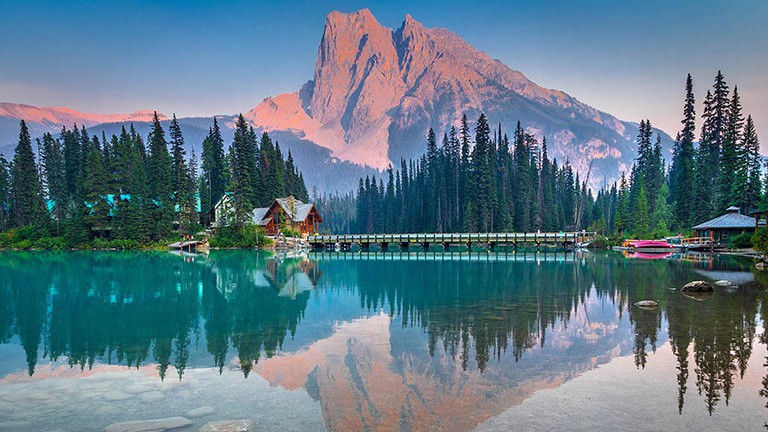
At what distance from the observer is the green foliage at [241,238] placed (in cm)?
6594

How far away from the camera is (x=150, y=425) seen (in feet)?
24.3

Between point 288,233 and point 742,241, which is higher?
point 288,233

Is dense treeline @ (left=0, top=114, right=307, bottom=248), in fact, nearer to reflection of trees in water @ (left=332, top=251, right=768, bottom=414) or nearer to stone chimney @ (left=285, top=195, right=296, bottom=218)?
stone chimney @ (left=285, top=195, right=296, bottom=218)

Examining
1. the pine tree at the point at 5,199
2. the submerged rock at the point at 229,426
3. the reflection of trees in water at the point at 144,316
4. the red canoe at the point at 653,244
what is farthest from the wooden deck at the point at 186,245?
the red canoe at the point at 653,244

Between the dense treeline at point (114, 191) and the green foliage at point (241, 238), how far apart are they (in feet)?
6.45

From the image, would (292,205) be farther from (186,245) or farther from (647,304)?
(647,304)

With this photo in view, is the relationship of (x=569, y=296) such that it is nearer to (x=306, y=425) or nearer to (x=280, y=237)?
(x=306, y=425)

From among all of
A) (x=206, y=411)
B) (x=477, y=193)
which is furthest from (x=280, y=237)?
(x=206, y=411)

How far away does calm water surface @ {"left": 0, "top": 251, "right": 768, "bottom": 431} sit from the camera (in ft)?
25.6

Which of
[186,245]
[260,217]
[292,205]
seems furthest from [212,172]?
[186,245]

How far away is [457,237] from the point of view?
6141cm

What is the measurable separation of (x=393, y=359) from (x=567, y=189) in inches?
3794

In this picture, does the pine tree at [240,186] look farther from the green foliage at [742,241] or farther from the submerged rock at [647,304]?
the green foliage at [742,241]

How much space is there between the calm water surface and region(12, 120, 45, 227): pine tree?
203ft
